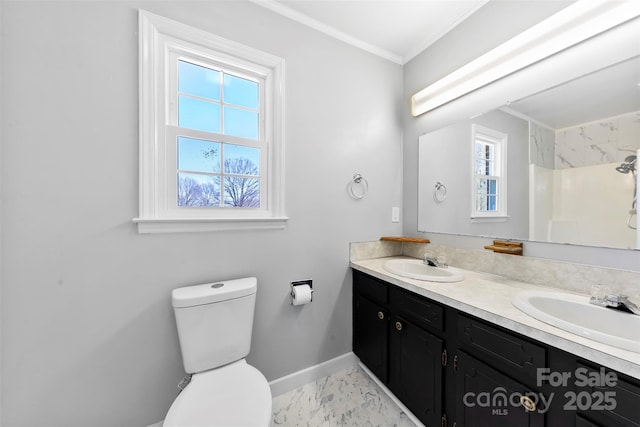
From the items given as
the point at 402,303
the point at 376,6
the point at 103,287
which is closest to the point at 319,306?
the point at 402,303

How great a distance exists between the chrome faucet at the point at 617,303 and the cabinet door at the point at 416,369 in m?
0.66

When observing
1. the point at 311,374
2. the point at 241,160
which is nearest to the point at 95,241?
the point at 241,160

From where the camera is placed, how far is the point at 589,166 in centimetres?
111

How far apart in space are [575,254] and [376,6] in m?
1.88

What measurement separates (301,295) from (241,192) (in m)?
0.80

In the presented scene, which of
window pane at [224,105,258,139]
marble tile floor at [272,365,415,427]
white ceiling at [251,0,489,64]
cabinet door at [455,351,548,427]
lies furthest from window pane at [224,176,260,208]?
cabinet door at [455,351,548,427]

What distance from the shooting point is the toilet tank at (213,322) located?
1.18 m

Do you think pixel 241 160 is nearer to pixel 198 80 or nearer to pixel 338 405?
pixel 198 80

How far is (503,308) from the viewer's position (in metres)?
0.98

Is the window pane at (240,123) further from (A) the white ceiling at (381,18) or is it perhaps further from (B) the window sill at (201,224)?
(A) the white ceiling at (381,18)

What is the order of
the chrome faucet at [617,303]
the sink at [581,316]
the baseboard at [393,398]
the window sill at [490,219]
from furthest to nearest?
the window sill at [490,219] < the baseboard at [393,398] < the chrome faucet at [617,303] < the sink at [581,316]

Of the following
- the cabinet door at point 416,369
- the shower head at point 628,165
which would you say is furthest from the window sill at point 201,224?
the shower head at point 628,165

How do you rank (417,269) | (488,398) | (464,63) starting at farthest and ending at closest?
1. (417,269)
2. (464,63)
3. (488,398)

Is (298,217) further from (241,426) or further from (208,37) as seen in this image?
(208,37)
